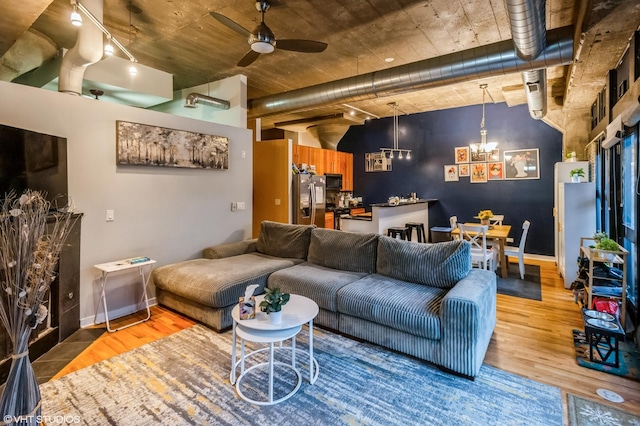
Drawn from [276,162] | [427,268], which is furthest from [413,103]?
[427,268]

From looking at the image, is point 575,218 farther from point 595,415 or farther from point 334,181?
point 334,181

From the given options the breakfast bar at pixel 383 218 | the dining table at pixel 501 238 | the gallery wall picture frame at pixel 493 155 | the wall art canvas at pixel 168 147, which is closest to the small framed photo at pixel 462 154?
the gallery wall picture frame at pixel 493 155

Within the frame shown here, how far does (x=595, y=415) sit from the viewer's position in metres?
2.00

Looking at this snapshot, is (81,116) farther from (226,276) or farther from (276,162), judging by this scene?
(276,162)

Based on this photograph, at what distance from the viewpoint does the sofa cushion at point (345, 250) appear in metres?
3.55

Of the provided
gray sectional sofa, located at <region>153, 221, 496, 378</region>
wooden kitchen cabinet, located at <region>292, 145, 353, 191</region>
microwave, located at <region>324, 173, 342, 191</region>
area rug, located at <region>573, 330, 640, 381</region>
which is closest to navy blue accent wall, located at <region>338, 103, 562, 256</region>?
wooden kitchen cabinet, located at <region>292, 145, 353, 191</region>

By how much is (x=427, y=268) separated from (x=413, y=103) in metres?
4.85

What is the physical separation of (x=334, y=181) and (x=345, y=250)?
4.80 m

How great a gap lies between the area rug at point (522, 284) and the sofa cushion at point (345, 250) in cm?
218

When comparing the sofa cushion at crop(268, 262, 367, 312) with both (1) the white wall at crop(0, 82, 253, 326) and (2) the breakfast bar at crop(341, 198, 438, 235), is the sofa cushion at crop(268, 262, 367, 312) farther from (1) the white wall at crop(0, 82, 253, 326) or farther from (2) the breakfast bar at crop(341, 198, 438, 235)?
(2) the breakfast bar at crop(341, 198, 438, 235)

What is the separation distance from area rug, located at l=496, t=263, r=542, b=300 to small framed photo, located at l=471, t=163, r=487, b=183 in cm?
225

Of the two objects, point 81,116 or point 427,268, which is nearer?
point 427,268

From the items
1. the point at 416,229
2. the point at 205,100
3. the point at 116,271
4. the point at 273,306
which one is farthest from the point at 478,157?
the point at 116,271

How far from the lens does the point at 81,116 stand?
3.32 m
